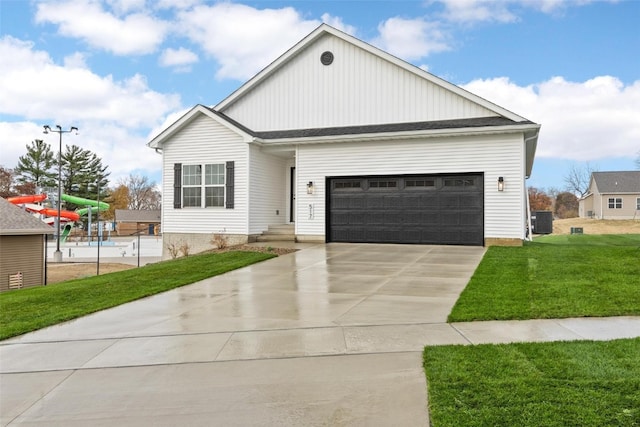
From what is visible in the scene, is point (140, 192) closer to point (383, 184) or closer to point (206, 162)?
point (206, 162)

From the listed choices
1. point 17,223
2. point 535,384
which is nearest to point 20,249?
point 17,223

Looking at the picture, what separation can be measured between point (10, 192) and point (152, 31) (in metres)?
52.3

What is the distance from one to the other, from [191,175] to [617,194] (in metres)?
49.6

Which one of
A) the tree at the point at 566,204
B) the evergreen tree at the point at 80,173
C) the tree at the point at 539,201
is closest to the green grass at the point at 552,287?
the tree at the point at 539,201

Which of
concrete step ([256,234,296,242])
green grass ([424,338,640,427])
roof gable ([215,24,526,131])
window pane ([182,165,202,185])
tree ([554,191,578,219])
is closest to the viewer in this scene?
green grass ([424,338,640,427])

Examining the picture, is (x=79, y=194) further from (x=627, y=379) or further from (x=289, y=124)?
(x=627, y=379)

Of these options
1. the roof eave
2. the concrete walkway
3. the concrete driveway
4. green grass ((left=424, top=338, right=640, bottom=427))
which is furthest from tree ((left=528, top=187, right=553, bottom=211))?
green grass ((left=424, top=338, right=640, bottom=427))

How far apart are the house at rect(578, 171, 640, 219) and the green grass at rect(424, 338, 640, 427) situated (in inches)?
2107

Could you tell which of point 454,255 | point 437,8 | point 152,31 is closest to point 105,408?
point 454,255

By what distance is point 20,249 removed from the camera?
57.2ft

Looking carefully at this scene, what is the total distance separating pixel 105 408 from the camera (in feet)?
11.7

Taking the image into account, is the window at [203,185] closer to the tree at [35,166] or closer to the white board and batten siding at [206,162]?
the white board and batten siding at [206,162]

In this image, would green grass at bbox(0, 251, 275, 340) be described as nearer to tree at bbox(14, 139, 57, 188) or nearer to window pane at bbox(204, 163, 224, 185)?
window pane at bbox(204, 163, 224, 185)

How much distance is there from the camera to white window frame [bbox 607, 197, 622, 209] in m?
49.6
